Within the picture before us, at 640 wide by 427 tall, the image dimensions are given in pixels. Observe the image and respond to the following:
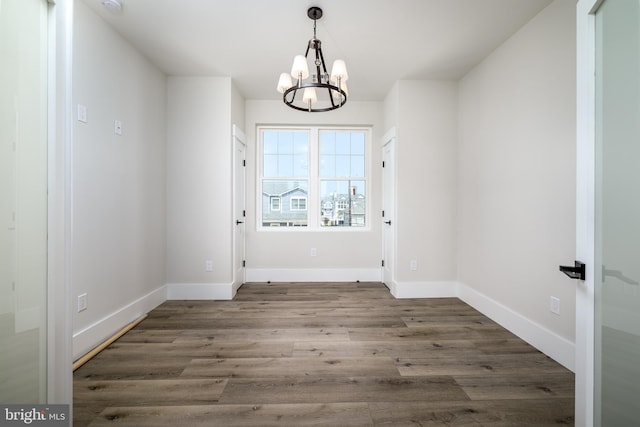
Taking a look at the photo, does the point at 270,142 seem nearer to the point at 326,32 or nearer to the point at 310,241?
the point at 310,241

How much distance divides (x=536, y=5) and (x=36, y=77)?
3200 mm

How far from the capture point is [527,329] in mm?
2270

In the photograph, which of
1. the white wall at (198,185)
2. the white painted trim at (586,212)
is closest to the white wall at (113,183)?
the white wall at (198,185)

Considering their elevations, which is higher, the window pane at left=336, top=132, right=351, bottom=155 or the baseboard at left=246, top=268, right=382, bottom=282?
the window pane at left=336, top=132, right=351, bottom=155

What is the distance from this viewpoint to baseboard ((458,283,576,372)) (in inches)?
75.7

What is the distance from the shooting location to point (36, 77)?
1008 millimetres

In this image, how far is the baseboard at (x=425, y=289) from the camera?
335cm

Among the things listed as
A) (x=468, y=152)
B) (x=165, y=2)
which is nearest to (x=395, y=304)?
(x=468, y=152)

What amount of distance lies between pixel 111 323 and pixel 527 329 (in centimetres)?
360

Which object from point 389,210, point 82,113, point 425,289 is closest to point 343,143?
point 389,210

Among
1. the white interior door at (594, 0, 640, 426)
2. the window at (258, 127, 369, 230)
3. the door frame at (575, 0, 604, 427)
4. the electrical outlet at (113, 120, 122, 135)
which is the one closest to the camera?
the white interior door at (594, 0, 640, 426)

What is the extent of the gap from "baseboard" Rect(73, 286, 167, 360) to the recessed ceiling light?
254 cm

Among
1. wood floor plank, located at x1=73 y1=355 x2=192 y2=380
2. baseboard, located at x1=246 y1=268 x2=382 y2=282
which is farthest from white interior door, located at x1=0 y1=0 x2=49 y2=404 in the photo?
baseboard, located at x1=246 y1=268 x2=382 y2=282

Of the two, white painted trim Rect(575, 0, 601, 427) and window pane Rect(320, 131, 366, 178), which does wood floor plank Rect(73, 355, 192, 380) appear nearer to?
white painted trim Rect(575, 0, 601, 427)
